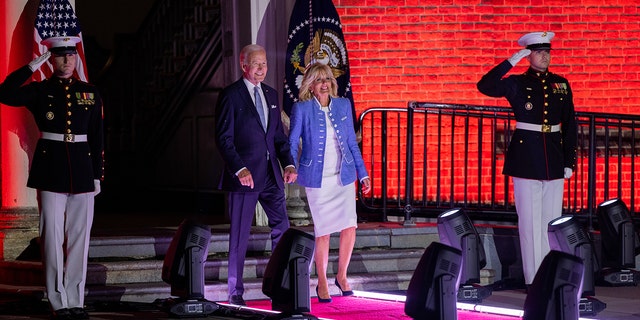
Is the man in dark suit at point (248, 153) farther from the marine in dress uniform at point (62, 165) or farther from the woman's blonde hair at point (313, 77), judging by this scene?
the marine in dress uniform at point (62, 165)

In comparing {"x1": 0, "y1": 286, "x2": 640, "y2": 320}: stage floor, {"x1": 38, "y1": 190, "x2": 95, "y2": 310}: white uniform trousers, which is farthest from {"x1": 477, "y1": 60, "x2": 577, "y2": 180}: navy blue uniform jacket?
{"x1": 38, "y1": 190, "x2": 95, "y2": 310}: white uniform trousers

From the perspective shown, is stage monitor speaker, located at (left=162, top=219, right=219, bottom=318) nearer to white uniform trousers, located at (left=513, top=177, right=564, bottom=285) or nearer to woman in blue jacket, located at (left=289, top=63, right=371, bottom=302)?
woman in blue jacket, located at (left=289, top=63, right=371, bottom=302)

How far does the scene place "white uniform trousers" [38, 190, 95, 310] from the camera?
338 inches

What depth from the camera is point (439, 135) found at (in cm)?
1211

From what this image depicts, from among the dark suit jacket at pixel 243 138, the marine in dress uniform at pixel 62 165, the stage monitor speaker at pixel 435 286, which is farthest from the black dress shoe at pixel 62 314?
the stage monitor speaker at pixel 435 286

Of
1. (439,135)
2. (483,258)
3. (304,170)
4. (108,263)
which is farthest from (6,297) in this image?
(439,135)

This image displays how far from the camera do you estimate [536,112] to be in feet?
31.2

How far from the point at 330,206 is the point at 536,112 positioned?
175 cm

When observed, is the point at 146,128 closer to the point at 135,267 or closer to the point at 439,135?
the point at 439,135

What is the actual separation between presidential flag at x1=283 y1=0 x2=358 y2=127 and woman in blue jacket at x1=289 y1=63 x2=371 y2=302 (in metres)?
1.93

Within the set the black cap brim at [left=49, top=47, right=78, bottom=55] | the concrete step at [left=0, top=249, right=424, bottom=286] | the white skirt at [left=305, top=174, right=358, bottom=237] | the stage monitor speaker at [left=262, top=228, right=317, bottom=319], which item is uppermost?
the black cap brim at [left=49, top=47, right=78, bottom=55]

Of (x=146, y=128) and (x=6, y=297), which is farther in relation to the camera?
(x=146, y=128)

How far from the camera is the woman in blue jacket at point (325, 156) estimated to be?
9.48 metres

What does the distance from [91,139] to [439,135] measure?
4.30m
